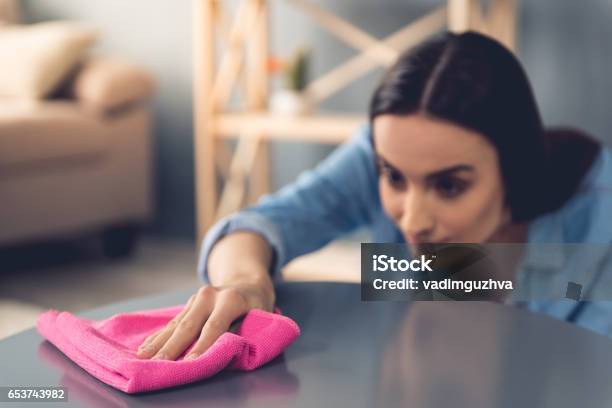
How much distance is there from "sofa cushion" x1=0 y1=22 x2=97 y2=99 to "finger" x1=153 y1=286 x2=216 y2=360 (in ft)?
7.59

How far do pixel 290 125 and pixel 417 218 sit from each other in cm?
167

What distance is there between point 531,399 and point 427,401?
0.26ft

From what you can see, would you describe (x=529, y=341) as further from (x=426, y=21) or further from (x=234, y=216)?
(x=426, y=21)

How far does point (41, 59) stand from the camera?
294 cm

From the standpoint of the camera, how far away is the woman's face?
0.97 metres

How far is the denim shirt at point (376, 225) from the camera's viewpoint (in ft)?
2.93

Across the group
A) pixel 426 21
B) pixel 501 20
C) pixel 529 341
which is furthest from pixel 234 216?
pixel 426 21

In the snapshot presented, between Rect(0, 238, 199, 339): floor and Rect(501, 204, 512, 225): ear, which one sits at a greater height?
Rect(501, 204, 512, 225): ear

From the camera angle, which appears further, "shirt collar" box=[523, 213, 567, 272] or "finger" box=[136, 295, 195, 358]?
"shirt collar" box=[523, 213, 567, 272]

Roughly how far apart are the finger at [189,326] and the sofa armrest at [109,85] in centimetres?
217

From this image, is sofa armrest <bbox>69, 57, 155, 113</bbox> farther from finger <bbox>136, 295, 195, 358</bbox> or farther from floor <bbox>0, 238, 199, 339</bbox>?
finger <bbox>136, 295, 195, 358</bbox>
